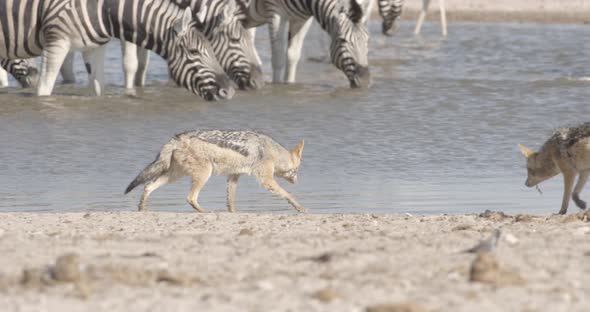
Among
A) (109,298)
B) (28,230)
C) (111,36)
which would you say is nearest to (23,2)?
(111,36)

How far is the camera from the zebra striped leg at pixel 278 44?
58.5ft

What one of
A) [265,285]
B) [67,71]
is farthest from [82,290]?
[67,71]

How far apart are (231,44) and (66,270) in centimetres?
1090

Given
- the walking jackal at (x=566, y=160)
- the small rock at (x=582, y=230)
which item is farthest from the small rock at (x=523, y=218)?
the walking jackal at (x=566, y=160)

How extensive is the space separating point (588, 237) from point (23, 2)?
32.2 ft

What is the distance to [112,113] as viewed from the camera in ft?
49.8

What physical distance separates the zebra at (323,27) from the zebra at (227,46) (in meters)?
0.80

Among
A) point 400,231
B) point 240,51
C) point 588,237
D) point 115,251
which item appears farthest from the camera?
point 240,51

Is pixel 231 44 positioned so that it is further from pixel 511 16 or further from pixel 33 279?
pixel 511 16

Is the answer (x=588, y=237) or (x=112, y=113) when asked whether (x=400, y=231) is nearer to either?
(x=588, y=237)

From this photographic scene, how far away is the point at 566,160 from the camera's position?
395 inches

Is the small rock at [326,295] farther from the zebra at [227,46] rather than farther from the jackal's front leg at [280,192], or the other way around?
the zebra at [227,46]

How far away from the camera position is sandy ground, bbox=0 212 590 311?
5.98m

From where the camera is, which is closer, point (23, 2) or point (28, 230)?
point (28, 230)
